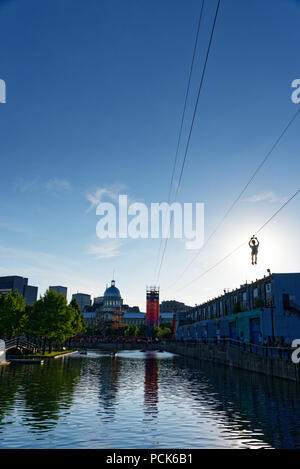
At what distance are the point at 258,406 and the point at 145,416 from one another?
8.54 m

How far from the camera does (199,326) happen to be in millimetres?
118188

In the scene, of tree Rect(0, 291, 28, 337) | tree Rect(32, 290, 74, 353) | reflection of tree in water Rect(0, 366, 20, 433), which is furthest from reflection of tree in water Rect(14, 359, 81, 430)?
tree Rect(0, 291, 28, 337)

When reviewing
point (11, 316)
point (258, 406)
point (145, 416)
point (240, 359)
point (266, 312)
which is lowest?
point (145, 416)

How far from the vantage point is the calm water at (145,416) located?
58.7ft

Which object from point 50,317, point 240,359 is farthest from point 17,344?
point 240,359

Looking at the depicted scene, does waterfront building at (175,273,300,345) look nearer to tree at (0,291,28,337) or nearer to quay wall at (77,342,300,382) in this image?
quay wall at (77,342,300,382)

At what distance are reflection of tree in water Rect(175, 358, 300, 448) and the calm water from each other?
5 cm

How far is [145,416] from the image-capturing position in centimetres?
2362

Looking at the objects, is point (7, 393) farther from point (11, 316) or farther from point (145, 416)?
point (11, 316)

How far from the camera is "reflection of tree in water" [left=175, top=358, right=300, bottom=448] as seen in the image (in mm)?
19516
